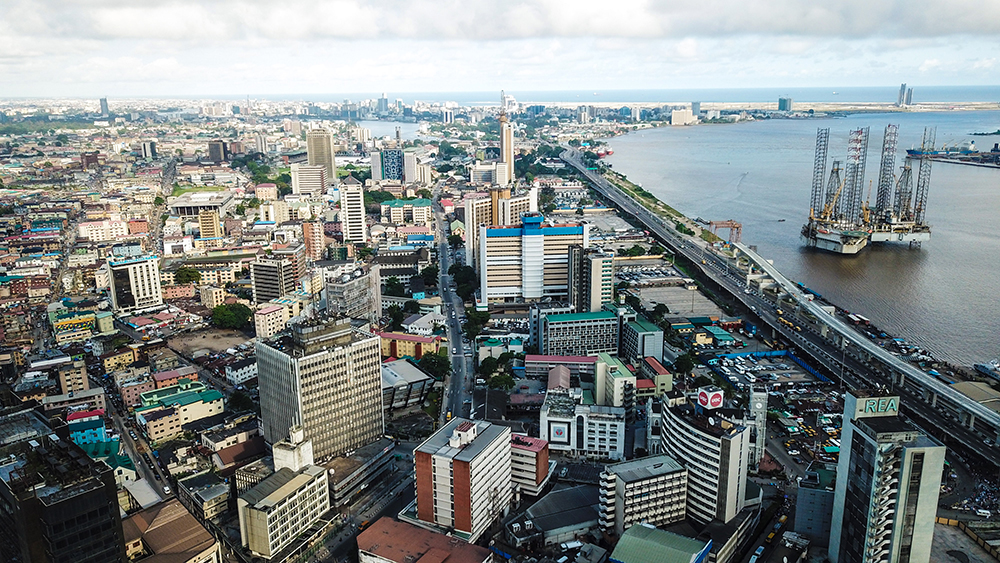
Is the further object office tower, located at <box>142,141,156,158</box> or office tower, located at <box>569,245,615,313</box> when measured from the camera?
office tower, located at <box>142,141,156,158</box>

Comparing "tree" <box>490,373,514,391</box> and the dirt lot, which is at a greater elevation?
"tree" <box>490,373,514,391</box>

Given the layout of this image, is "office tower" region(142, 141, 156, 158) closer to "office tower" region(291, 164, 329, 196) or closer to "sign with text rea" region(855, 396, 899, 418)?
"office tower" region(291, 164, 329, 196)

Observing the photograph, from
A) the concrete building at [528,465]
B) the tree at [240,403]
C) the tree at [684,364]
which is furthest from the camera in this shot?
the tree at [684,364]

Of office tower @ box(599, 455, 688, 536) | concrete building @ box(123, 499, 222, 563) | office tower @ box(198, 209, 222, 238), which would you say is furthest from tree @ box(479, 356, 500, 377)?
office tower @ box(198, 209, 222, 238)

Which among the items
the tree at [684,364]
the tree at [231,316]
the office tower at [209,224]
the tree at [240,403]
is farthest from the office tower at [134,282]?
the tree at [684,364]

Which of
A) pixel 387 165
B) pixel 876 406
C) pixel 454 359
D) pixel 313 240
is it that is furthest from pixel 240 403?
pixel 387 165

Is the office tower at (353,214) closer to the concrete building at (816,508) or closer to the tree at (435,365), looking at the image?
the tree at (435,365)
